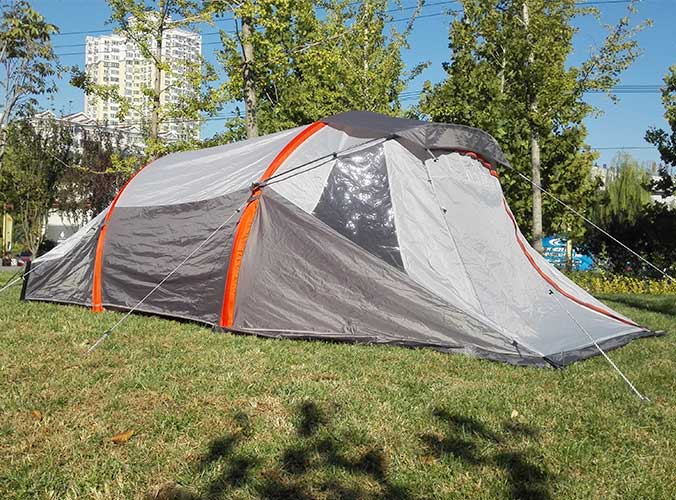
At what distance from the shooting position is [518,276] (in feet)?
19.9

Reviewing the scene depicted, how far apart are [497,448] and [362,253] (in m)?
2.73

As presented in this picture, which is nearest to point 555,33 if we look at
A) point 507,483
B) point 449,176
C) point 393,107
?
point 393,107

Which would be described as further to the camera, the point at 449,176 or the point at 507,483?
the point at 449,176

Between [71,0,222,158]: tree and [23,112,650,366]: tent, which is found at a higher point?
[71,0,222,158]: tree

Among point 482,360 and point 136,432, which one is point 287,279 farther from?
point 136,432

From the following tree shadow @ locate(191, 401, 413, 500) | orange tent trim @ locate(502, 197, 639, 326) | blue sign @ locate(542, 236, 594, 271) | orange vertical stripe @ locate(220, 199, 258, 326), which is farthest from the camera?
blue sign @ locate(542, 236, 594, 271)

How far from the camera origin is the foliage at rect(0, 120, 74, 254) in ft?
67.9

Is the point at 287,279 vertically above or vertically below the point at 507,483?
above

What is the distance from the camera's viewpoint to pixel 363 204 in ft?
19.7

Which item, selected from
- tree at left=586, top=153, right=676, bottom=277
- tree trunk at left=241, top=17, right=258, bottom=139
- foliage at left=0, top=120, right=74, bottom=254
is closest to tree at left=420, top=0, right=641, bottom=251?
tree at left=586, top=153, right=676, bottom=277

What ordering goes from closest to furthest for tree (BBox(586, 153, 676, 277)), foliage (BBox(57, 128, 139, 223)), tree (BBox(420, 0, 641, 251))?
tree (BBox(420, 0, 641, 251))
tree (BBox(586, 153, 676, 277))
foliage (BBox(57, 128, 139, 223))

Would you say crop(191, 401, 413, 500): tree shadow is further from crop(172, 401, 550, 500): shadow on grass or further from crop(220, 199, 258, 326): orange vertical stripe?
crop(220, 199, 258, 326): orange vertical stripe

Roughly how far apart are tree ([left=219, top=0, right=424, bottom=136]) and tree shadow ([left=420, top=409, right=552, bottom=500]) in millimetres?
9036

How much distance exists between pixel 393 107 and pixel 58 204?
51.3 feet
